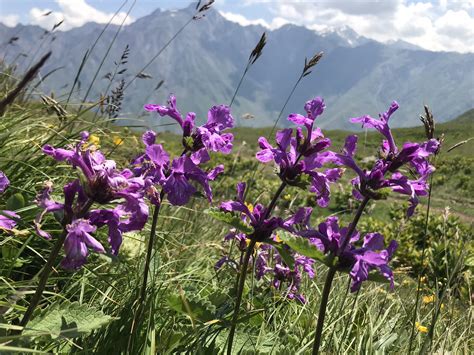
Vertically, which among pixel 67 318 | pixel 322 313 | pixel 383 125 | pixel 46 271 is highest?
pixel 383 125

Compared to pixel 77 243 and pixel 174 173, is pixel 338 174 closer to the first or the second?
pixel 174 173

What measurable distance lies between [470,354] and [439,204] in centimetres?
1580

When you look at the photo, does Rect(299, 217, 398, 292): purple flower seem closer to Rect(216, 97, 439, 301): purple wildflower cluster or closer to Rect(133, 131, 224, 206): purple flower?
Rect(216, 97, 439, 301): purple wildflower cluster

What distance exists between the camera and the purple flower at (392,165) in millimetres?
1599

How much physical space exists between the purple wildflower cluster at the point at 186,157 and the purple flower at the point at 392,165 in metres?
0.47

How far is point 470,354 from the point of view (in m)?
2.88

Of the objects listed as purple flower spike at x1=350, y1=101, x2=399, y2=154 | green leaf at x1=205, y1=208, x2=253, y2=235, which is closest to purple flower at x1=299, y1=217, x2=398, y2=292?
green leaf at x1=205, y1=208, x2=253, y2=235

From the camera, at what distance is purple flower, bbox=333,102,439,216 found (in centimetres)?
160

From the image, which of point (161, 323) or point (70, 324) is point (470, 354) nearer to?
point (161, 323)

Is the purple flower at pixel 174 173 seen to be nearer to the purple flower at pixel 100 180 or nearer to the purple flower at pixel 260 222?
the purple flower at pixel 260 222

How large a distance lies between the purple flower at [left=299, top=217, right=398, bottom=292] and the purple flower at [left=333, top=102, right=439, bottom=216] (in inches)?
6.8

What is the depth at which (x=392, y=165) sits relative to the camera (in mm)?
1651

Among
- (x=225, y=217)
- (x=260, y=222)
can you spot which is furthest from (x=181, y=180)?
(x=260, y=222)

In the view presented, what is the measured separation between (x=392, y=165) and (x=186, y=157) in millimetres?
761
